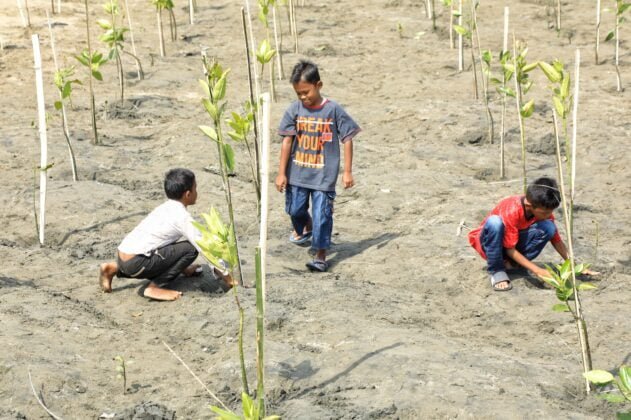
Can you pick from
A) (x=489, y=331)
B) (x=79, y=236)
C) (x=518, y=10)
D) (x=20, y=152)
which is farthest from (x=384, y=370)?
(x=518, y=10)

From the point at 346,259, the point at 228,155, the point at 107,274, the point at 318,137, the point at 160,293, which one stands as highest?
the point at 228,155

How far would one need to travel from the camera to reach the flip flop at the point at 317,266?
549 centimetres

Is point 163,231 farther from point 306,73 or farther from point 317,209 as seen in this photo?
point 306,73

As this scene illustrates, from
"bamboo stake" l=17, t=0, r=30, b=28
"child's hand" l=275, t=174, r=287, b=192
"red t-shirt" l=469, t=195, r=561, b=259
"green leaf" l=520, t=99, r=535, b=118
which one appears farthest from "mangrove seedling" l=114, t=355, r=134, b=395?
"bamboo stake" l=17, t=0, r=30, b=28

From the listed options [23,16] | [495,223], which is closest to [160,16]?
[23,16]

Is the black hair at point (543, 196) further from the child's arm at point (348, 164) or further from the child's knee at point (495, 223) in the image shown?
the child's arm at point (348, 164)

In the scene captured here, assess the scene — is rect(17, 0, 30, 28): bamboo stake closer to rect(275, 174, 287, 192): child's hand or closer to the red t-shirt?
rect(275, 174, 287, 192): child's hand

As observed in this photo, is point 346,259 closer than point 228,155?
No

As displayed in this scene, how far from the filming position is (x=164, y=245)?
16.4ft

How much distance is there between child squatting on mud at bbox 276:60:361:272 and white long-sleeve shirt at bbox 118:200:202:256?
34.7 inches

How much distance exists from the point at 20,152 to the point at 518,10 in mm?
6913

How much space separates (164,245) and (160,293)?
0.26 meters

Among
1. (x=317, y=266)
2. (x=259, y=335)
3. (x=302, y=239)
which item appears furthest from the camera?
(x=302, y=239)

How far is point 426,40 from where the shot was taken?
10.6m
